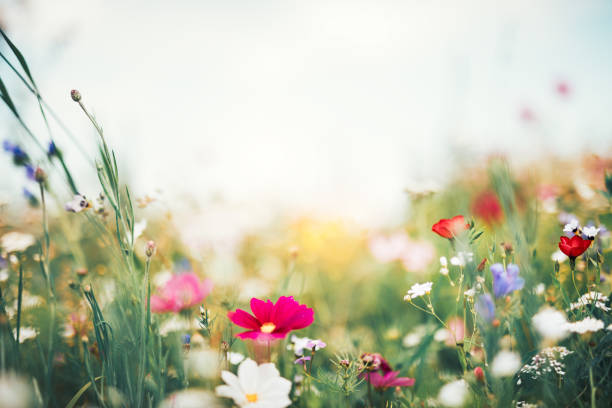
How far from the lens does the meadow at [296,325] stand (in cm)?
68

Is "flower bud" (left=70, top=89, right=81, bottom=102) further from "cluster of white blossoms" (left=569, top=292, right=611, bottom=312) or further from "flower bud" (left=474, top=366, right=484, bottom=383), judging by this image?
"cluster of white blossoms" (left=569, top=292, right=611, bottom=312)

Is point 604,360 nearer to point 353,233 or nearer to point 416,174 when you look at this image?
point 416,174

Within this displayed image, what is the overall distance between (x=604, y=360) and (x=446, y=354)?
1.78ft

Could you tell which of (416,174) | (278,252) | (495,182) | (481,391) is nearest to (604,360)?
(481,391)

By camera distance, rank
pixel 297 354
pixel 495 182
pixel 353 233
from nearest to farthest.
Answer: pixel 297 354
pixel 495 182
pixel 353 233

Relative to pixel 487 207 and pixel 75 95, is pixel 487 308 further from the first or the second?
pixel 487 207

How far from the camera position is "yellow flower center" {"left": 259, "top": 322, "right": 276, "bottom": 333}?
29.5 inches

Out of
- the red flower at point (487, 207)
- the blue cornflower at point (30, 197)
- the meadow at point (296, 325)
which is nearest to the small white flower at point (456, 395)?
the meadow at point (296, 325)

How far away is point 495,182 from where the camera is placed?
105cm

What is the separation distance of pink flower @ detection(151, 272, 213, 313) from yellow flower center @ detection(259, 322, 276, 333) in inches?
7.8

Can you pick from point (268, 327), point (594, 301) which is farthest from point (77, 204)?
point (594, 301)

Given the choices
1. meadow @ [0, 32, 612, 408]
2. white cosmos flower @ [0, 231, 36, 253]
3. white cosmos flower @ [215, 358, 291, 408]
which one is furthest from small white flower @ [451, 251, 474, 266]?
white cosmos flower @ [0, 231, 36, 253]

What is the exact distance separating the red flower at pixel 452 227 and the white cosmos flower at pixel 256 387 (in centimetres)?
40

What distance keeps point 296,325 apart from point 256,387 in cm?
13
